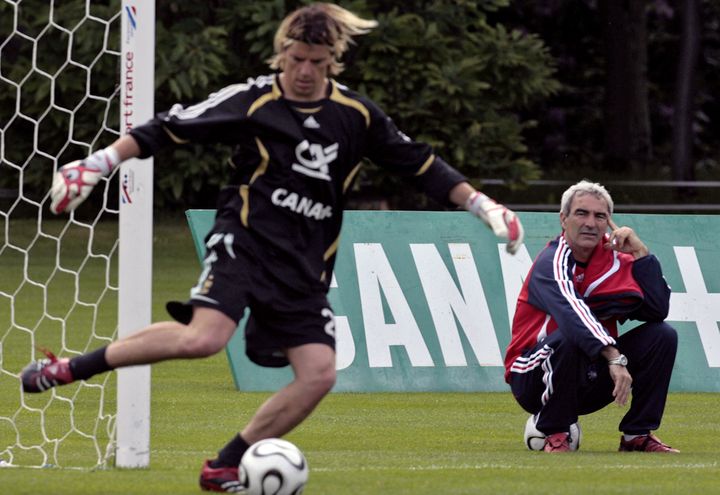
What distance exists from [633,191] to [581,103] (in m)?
8.95

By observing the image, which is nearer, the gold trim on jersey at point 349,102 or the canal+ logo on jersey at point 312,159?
the canal+ logo on jersey at point 312,159

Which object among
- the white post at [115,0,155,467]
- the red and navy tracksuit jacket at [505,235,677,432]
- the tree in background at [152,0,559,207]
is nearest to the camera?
the white post at [115,0,155,467]

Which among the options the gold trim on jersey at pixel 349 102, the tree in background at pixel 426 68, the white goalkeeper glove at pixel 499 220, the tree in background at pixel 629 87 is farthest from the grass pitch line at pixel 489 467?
the tree in background at pixel 629 87

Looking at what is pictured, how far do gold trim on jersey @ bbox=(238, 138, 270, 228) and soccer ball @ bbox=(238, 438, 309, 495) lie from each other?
815mm

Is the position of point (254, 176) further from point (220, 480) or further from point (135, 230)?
point (220, 480)

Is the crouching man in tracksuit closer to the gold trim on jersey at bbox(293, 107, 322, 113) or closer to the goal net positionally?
the goal net

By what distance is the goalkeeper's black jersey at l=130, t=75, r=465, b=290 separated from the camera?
565 centimetres

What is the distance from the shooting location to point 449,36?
73.7ft

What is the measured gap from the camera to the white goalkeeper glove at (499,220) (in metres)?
5.72

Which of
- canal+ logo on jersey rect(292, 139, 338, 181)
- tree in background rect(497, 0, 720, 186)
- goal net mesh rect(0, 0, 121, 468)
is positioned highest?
canal+ logo on jersey rect(292, 139, 338, 181)

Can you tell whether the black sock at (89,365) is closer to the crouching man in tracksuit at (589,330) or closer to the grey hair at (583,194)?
the crouching man in tracksuit at (589,330)

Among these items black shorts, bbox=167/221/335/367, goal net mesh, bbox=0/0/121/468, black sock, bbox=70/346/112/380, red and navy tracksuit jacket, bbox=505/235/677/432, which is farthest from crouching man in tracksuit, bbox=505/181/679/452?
goal net mesh, bbox=0/0/121/468

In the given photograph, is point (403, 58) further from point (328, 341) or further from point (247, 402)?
point (328, 341)

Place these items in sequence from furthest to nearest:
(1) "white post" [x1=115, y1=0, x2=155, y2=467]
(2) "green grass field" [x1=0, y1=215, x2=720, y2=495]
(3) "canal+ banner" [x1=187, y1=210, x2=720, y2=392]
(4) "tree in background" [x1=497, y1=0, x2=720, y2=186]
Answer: (4) "tree in background" [x1=497, y1=0, x2=720, y2=186], (3) "canal+ banner" [x1=187, y1=210, x2=720, y2=392], (1) "white post" [x1=115, y1=0, x2=155, y2=467], (2) "green grass field" [x1=0, y1=215, x2=720, y2=495]
